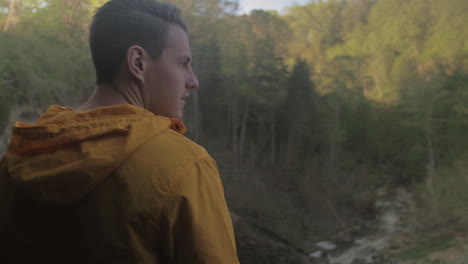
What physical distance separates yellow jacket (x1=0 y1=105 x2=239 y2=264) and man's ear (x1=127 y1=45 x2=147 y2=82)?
119mm

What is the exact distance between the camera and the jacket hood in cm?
47

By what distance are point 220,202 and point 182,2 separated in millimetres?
7281

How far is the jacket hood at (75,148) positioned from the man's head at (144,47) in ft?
0.42

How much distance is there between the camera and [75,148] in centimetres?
50

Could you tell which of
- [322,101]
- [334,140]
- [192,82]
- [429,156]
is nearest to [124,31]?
[192,82]

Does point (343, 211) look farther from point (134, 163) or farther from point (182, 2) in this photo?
point (134, 163)

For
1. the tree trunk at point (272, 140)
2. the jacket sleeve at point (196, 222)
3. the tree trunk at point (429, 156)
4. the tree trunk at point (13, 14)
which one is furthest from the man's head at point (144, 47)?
the tree trunk at point (429, 156)

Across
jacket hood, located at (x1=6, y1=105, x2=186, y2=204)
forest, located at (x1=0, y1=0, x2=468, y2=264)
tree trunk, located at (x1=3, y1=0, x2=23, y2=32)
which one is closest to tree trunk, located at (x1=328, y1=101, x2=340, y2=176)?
forest, located at (x1=0, y1=0, x2=468, y2=264)

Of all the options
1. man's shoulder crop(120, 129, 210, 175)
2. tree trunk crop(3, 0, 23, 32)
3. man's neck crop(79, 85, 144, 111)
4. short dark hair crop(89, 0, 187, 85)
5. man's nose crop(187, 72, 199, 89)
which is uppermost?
tree trunk crop(3, 0, 23, 32)

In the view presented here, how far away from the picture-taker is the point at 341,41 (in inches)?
617

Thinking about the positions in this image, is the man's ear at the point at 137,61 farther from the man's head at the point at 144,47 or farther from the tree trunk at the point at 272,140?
the tree trunk at the point at 272,140

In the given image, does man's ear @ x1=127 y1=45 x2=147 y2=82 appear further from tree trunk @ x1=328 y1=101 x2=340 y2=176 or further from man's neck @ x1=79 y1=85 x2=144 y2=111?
tree trunk @ x1=328 y1=101 x2=340 y2=176

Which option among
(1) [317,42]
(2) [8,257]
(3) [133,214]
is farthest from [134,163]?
(1) [317,42]

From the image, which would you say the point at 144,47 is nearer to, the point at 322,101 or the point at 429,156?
the point at 429,156
